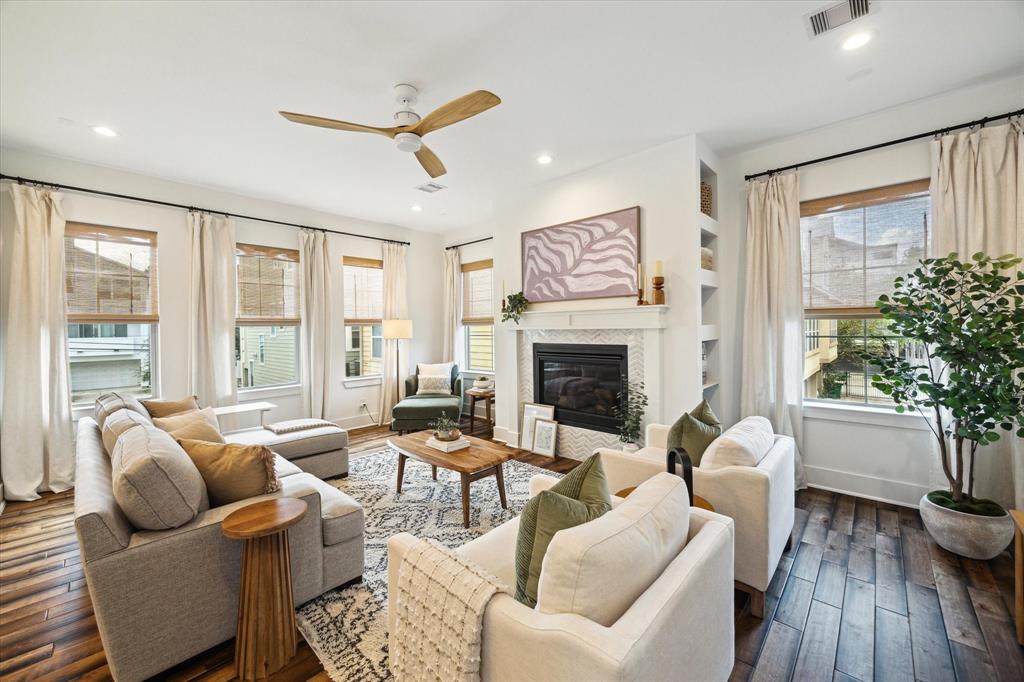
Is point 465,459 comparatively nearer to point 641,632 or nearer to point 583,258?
point 641,632

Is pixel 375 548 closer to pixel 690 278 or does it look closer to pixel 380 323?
pixel 690 278

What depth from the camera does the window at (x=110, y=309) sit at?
12.6 feet

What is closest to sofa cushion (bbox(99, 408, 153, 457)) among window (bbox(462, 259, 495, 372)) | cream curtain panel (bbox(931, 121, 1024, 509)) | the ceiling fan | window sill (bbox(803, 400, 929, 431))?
the ceiling fan

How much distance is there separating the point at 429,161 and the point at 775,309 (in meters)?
3.04

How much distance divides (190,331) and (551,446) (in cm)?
398

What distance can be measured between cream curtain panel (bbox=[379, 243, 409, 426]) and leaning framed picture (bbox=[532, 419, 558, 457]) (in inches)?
97.6

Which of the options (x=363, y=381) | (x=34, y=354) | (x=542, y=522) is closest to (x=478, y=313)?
(x=363, y=381)

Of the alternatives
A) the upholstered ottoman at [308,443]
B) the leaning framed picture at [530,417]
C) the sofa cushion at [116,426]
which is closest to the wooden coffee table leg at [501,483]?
the leaning framed picture at [530,417]

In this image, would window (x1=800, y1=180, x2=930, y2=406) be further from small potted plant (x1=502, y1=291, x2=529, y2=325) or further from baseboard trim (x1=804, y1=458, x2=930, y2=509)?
small potted plant (x1=502, y1=291, x2=529, y2=325)

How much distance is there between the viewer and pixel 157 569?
1620 mm

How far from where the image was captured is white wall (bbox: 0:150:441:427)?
12.4 ft

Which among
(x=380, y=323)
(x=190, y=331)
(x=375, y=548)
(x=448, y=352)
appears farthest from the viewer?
(x=448, y=352)

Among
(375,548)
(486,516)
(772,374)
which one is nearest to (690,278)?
(772,374)

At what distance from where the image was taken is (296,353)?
5.31 m
